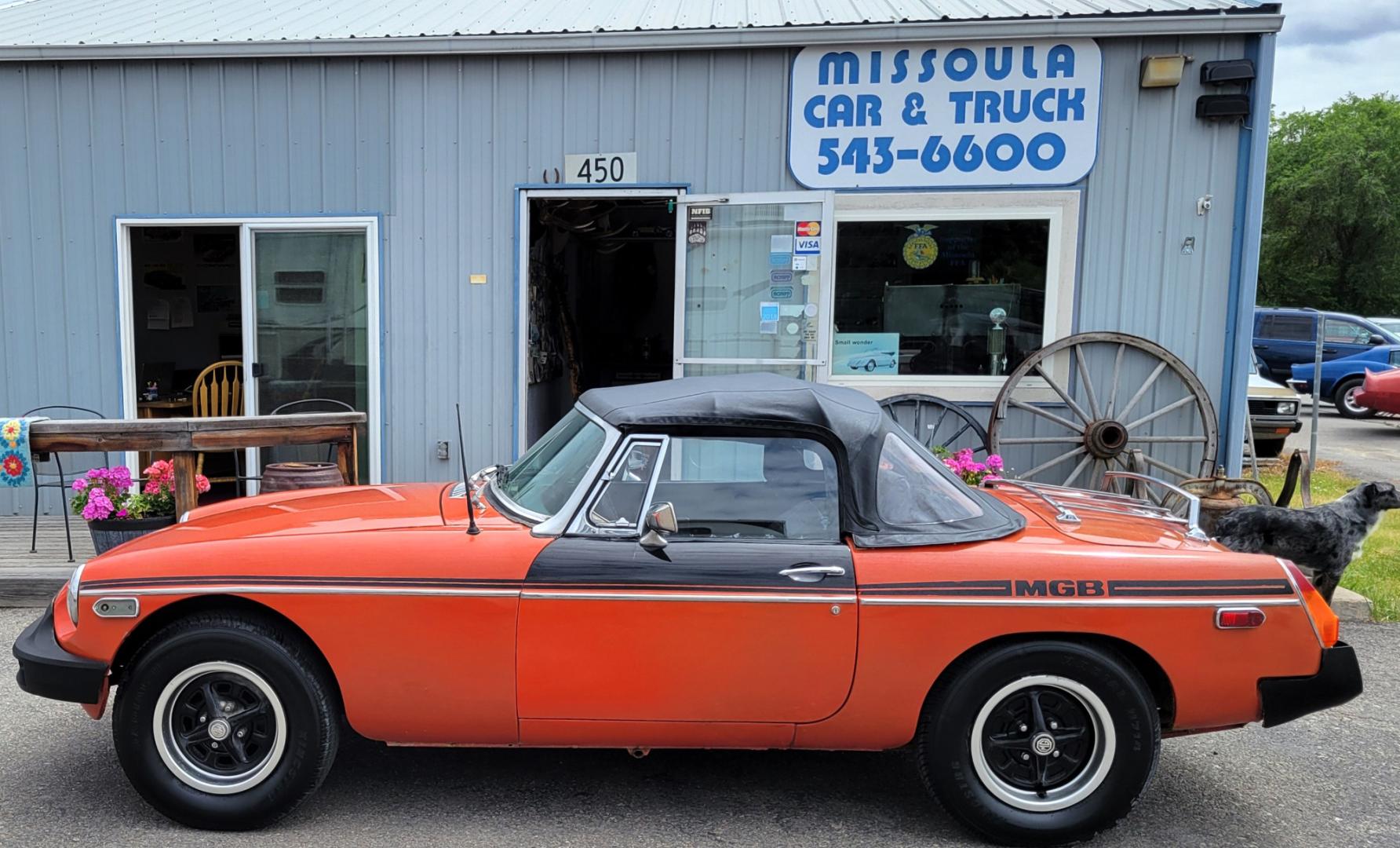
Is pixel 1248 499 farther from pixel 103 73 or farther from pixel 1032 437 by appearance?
pixel 103 73

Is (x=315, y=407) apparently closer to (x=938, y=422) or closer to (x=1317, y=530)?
(x=938, y=422)

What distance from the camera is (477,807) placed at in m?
3.43

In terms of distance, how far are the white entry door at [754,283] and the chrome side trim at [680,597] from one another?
4.20 metres

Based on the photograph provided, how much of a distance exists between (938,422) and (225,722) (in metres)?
5.28

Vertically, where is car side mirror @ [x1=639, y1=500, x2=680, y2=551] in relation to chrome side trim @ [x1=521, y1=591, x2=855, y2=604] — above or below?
above

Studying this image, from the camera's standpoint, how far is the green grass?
5.95 m

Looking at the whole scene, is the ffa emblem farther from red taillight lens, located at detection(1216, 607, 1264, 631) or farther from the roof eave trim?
red taillight lens, located at detection(1216, 607, 1264, 631)

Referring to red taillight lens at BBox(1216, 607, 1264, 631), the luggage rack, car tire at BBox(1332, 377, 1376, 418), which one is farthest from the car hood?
car tire at BBox(1332, 377, 1376, 418)

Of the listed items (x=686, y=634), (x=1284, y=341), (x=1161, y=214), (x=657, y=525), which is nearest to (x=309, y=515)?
(x=657, y=525)

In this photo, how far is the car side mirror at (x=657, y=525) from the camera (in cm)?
306

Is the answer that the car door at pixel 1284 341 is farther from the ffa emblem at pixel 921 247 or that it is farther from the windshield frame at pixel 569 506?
the windshield frame at pixel 569 506

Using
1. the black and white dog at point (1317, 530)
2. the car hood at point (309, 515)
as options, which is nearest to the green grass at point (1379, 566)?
the black and white dog at point (1317, 530)

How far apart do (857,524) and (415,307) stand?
5137 millimetres

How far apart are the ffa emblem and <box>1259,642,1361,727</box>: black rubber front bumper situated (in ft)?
14.7
